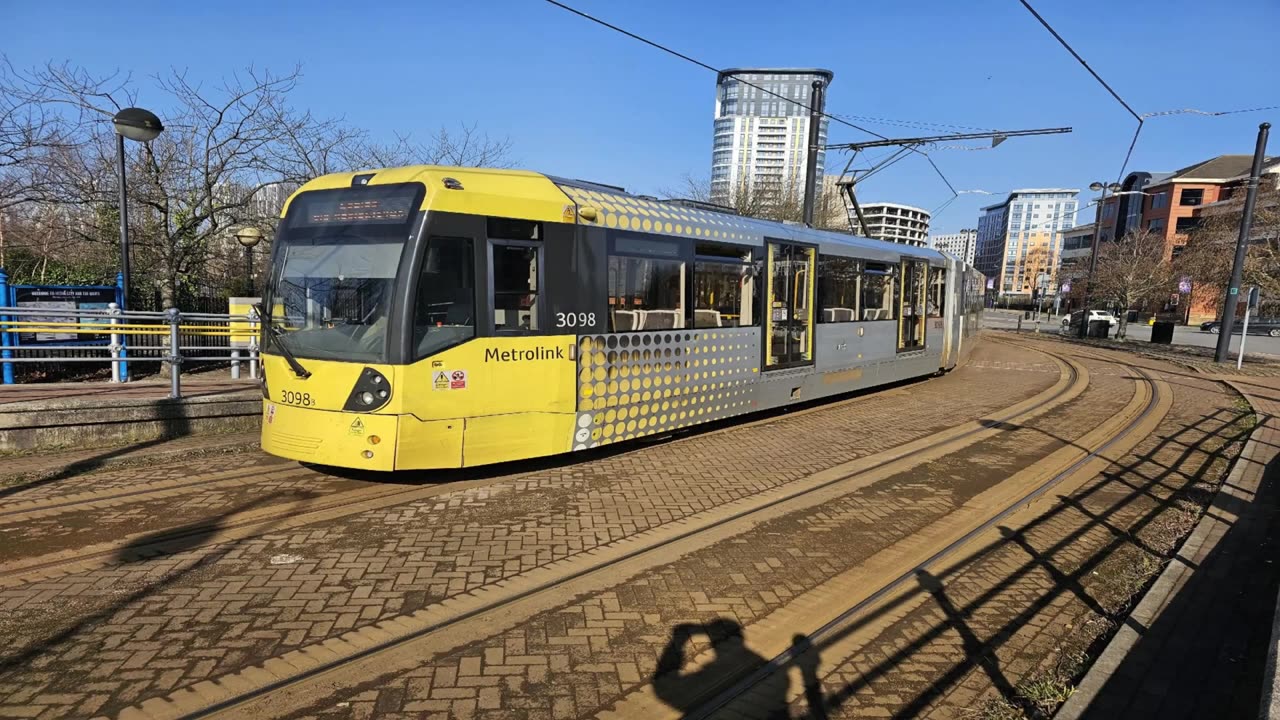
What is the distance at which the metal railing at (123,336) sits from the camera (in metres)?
8.12

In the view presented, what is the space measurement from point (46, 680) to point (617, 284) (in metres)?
5.60

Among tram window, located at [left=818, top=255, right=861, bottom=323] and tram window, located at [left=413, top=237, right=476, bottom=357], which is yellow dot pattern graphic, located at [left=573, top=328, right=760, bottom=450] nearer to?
tram window, located at [left=413, top=237, right=476, bottom=357]

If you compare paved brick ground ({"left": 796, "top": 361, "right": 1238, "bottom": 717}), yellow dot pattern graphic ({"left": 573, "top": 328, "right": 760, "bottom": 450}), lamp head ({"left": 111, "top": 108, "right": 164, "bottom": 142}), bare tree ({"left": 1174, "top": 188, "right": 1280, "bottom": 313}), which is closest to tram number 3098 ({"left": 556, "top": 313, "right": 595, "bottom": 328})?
yellow dot pattern graphic ({"left": 573, "top": 328, "right": 760, "bottom": 450})

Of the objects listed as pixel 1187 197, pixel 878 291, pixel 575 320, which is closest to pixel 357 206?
pixel 575 320

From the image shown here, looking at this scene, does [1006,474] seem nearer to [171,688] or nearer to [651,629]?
[651,629]

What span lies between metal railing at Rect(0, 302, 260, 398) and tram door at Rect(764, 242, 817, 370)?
721cm

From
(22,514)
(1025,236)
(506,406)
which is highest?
(1025,236)

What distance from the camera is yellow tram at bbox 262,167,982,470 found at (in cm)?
608

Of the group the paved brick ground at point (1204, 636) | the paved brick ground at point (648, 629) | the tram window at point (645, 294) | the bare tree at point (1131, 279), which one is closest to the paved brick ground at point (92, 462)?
the tram window at point (645, 294)

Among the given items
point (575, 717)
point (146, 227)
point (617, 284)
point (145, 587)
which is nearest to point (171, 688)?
point (145, 587)

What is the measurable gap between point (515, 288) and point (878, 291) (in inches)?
336

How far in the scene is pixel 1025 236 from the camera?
15875 cm

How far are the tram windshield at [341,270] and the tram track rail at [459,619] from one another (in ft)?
8.71

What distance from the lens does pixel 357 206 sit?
6.37m
